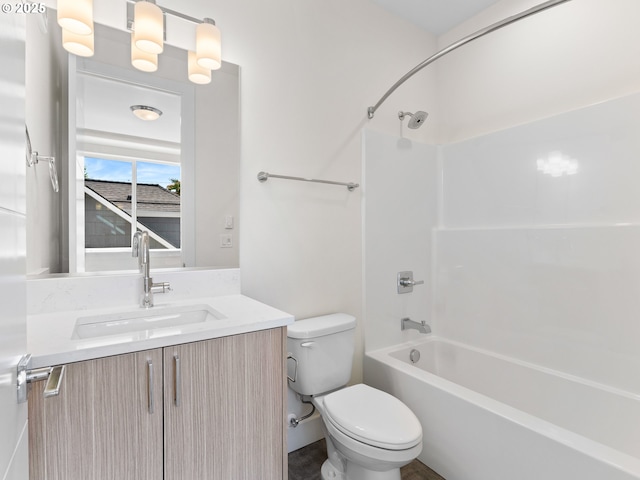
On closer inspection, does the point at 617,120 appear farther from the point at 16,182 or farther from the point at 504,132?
the point at 16,182

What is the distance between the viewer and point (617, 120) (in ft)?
5.50

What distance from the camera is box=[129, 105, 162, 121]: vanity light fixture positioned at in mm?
1440

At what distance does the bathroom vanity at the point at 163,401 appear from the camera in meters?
0.88

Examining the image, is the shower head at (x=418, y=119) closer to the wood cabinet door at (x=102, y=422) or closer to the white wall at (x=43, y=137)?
the white wall at (x=43, y=137)

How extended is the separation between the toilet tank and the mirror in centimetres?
51

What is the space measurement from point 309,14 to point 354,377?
7.10ft

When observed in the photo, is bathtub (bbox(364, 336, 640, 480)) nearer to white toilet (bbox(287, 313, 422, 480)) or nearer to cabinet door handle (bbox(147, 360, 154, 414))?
white toilet (bbox(287, 313, 422, 480))

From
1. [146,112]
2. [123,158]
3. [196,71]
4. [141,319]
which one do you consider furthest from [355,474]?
[196,71]

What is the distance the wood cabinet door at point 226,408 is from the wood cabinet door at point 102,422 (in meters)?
0.05

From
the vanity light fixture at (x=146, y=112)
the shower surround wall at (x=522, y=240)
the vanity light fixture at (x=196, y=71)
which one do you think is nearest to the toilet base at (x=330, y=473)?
the shower surround wall at (x=522, y=240)

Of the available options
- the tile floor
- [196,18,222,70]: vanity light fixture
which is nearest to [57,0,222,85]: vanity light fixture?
[196,18,222,70]: vanity light fixture

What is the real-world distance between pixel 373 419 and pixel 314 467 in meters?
0.61

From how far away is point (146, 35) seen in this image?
133cm

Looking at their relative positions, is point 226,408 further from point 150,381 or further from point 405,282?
point 405,282
